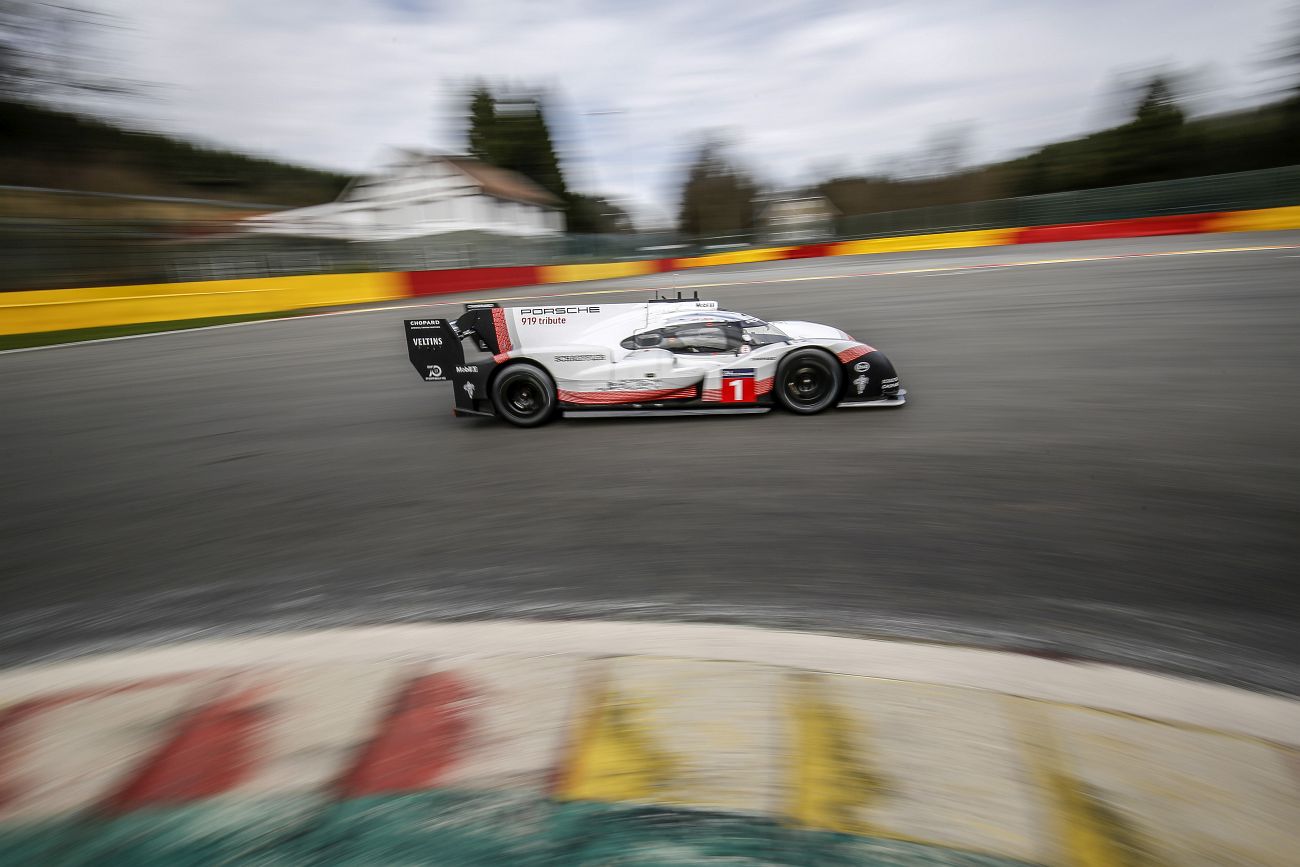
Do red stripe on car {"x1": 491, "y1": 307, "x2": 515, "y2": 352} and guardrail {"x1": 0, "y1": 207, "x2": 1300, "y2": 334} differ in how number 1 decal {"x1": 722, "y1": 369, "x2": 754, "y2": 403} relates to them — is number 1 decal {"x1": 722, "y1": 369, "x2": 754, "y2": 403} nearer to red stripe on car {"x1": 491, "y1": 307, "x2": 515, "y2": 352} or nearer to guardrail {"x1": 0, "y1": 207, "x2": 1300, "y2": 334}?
red stripe on car {"x1": 491, "y1": 307, "x2": 515, "y2": 352}

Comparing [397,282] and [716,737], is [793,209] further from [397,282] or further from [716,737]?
[716,737]

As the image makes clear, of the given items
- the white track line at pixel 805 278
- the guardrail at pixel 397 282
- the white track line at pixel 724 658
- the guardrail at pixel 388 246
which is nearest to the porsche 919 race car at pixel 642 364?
the white track line at pixel 724 658

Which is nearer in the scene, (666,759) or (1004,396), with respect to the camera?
(666,759)

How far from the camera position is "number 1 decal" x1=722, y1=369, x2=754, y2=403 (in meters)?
5.93

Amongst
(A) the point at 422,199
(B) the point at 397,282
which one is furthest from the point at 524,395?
(A) the point at 422,199

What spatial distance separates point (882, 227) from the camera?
34281 mm

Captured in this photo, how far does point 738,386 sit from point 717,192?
5504 cm

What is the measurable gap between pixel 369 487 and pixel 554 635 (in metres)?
2.60

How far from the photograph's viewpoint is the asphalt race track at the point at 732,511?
3086 mm

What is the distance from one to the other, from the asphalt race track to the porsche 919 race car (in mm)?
263

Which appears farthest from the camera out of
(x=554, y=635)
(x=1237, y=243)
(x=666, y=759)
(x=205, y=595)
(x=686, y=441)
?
(x=1237, y=243)

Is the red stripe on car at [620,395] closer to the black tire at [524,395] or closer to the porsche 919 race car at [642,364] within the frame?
the porsche 919 race car at [642,364]

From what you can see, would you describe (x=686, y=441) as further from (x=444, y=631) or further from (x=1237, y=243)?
(x=1237, y=243)

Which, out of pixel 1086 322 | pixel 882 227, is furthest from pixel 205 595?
pixel 882 227
